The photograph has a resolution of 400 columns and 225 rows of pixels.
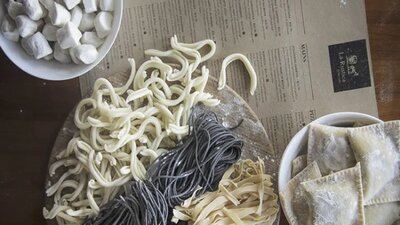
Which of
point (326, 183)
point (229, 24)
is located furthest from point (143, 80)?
point (326, 183)

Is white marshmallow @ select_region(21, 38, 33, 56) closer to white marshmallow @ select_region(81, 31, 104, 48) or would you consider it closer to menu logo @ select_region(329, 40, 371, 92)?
white marshmallow @ select_region(81, 31, 104, 48)

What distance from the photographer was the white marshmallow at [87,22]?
928 mm

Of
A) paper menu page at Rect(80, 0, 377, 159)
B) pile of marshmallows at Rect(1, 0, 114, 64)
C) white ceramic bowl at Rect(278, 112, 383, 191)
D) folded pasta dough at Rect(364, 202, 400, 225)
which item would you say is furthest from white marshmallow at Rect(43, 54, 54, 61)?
folded pasta dough at Rect(364, 202, 400, 225)

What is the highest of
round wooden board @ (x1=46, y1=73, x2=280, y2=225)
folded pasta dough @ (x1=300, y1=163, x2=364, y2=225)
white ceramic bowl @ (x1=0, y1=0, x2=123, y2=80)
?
white ceramic bowl @ (x1=0, y1=0, x2=123, y2=80)

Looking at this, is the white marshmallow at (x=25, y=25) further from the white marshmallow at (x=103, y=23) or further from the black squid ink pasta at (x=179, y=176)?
the black squid ink pasta at (x=179, y=176)

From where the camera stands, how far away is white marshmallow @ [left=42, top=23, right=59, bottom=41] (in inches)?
35.9

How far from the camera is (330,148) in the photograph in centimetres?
90

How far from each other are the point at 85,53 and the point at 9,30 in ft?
0.42

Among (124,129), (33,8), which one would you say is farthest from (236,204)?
(33,8)

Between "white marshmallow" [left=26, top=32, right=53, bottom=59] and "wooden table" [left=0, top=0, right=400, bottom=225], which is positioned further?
"wooden table" [left=0, top=0, right=400, bottom=225]

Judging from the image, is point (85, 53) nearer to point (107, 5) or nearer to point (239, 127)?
point (107, 5)

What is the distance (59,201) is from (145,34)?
0.32 metres

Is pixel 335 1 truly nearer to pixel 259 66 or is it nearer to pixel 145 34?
pixel 259 66

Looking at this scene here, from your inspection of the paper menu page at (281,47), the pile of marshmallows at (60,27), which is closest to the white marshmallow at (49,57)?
the pile of marshmallows at (60,27)
